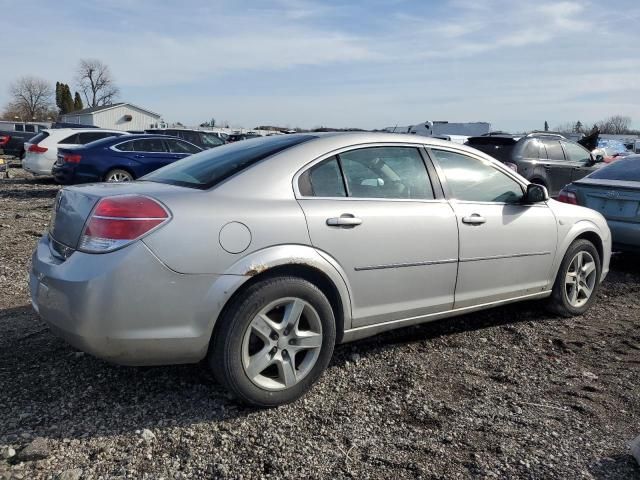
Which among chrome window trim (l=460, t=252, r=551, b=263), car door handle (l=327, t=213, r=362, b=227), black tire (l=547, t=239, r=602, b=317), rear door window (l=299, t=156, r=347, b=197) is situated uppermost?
rear door window (l=299, t=156, r=347, b=197)

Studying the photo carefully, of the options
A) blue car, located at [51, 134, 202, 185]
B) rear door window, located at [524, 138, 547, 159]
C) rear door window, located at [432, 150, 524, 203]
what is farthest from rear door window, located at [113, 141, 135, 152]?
rear door window, located at [432, 150, 524, 203]

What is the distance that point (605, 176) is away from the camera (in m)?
7.25

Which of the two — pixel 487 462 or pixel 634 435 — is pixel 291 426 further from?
pixel 634 435

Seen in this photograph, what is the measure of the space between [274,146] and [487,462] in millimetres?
2163

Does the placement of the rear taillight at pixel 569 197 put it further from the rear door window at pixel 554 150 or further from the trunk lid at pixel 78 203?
the trunk lid at pixel 78 203

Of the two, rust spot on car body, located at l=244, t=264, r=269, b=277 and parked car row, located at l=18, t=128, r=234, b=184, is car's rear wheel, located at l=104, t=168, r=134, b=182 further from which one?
rust spot on car body, located at l=244, t=264, r=269, b=277

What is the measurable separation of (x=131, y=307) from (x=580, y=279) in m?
3.89

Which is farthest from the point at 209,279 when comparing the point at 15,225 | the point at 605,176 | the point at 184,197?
Result: the point at 15,225

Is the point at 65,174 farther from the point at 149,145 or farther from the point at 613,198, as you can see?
the point at 613,198

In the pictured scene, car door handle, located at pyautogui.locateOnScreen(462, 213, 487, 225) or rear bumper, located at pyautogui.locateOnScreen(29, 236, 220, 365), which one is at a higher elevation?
car door handle, located at pyautogui.locateOnScreen(462, 213, 487, 225)

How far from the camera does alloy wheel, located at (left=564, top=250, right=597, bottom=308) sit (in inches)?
198

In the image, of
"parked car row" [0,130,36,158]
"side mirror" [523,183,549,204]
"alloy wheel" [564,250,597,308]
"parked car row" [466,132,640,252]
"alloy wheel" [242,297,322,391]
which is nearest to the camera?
"alloy wheel" [242,297,322,391]

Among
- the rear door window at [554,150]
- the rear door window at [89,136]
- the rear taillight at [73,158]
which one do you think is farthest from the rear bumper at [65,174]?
the rear door window at [554,150]

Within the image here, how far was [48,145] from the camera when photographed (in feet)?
51.0
